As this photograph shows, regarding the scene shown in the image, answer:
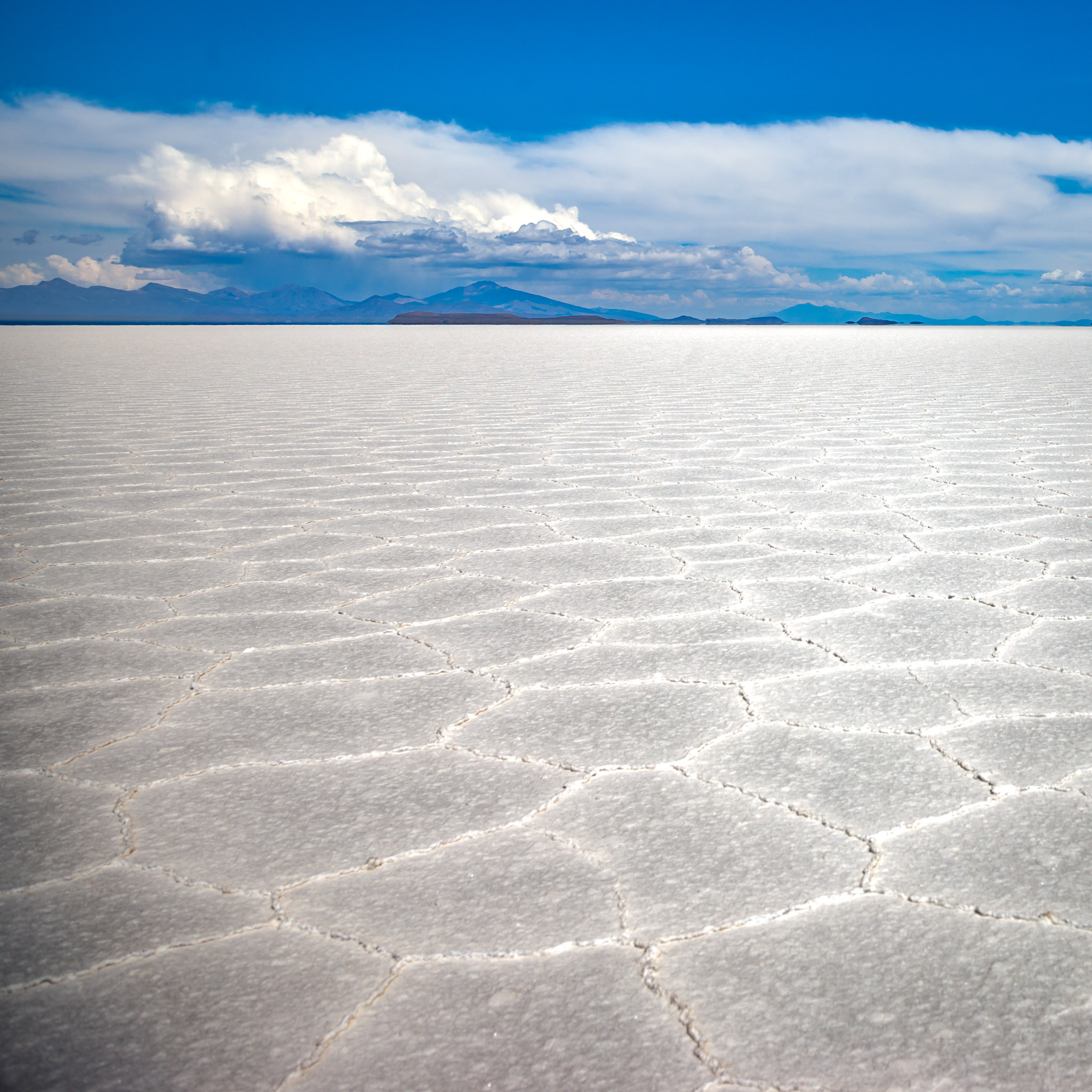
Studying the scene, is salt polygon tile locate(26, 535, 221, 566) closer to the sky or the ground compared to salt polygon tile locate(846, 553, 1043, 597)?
closer to the sky

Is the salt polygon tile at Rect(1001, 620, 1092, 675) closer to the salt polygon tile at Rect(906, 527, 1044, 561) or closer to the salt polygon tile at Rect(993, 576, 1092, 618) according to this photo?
the salt polygon tile at Rect(993, 576, 1092, 618)

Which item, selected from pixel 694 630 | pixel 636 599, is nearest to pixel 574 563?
pixel 636 599

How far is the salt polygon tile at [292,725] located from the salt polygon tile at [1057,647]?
1.07 metres

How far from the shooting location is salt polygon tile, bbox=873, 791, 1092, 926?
1.06 m

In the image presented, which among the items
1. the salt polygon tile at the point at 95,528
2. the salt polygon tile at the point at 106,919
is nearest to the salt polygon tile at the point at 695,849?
the salt polygon tile at the point at 106,919

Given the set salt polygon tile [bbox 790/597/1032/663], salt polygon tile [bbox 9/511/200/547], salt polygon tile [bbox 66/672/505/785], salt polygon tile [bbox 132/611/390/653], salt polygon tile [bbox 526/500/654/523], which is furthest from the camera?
salt polygon tile [bbox 526/500/654/523]

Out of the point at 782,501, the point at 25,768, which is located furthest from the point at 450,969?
the point at 782,501

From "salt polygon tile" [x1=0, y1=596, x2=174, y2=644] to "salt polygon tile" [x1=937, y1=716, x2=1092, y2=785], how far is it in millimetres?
1723

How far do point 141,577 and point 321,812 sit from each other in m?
1.43

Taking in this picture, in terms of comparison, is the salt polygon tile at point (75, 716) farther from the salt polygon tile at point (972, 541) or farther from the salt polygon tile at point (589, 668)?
the salt polygon tile at point (972, 541)

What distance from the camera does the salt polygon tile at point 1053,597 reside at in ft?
6.84

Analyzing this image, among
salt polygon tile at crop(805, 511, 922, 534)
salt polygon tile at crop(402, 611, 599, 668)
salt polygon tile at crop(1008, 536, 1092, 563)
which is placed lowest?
salt polygon tile at crop(402, 611, 599, 668)

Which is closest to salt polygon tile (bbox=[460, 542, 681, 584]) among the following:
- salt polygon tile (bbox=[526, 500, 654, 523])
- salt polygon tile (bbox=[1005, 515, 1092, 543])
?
salt polygon tile (bbox=[526, 500, 654, 523])

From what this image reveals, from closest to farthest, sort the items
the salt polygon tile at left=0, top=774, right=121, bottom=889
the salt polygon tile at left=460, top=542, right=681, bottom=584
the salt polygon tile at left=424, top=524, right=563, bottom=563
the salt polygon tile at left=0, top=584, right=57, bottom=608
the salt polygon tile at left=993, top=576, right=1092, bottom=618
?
the salt polygon tile at left=0, top=774, right=121, bottom=889, the salt polygon tile at left=993, top=576, right=1092, bottom=618, the salt polygon tile at left=0, top=584, right=57, bottom=608, the salt polygon tile at left=460, top=542, right=681, bottom=584, the salt polygon tile at left=424, top=524, right=563, bottom=563
